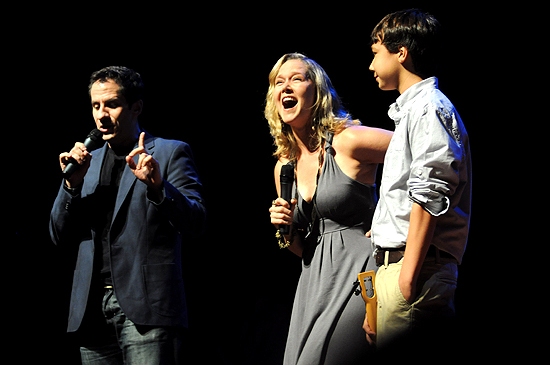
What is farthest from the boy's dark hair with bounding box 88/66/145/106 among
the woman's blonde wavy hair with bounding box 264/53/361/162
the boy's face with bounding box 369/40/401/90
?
the boy's face with bounding box 369/40/401/90

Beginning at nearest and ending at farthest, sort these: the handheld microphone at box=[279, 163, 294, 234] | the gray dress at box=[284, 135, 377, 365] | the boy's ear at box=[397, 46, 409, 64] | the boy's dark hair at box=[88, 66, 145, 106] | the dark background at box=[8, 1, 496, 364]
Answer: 1. the boy's ear at box=[397, 46, 409, 64]
2. the gray dress at box=[284, 135, 377, 365]
3. the handheld microphone at box=[279, 163, 294, 234]
4. the boy's dark hair at box=[88, 66, 145, 106]
5. the dark background at box=[8, 1, 496, 364]

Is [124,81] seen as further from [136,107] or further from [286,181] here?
[286,181]

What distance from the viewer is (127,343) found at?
2.64m

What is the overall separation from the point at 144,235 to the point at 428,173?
1380 millimetres

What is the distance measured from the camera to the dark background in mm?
4004

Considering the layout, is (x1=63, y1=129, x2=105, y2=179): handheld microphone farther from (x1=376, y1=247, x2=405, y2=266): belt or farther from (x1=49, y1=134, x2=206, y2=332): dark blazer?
(x1=376, y1=247, x2=405, y2=266): belt

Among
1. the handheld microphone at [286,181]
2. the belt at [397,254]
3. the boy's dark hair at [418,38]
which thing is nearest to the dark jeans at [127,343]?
the handheld microphone at [286,181]

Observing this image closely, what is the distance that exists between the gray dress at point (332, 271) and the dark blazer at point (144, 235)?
495 mm

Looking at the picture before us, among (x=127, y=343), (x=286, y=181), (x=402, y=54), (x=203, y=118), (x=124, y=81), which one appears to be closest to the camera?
(x=402, y=54)

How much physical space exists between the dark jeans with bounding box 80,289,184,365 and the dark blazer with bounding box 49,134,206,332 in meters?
0.05

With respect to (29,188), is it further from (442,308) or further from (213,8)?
(442,308)

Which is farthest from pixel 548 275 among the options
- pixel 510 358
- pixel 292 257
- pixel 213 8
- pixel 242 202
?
pixel 213 8

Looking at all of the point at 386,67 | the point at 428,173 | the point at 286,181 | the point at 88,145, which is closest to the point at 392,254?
the point at 428,173

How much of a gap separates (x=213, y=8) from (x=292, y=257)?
5.21 ft
